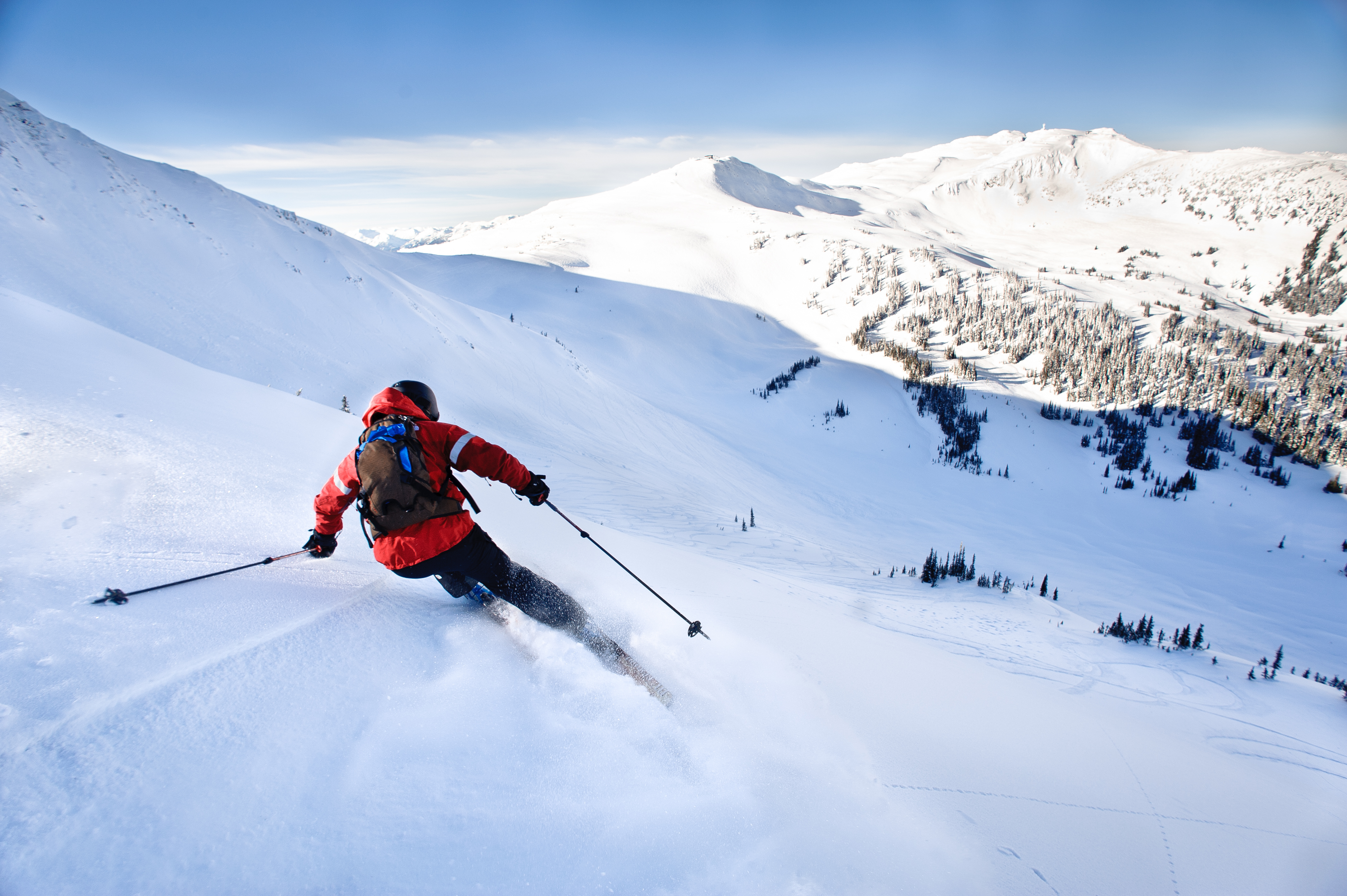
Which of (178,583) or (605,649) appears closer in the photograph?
(178,583)

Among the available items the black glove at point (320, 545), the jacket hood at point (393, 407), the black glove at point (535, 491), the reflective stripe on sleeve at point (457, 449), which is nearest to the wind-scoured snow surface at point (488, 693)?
the black glove at point (320, 545)

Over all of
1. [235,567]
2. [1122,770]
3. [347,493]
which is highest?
[347,493]

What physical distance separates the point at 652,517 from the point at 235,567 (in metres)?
6.48

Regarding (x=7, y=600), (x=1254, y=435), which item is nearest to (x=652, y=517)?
(x=7, y=600)

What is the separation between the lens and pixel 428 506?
323 cm

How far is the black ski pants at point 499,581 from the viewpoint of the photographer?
132 inches

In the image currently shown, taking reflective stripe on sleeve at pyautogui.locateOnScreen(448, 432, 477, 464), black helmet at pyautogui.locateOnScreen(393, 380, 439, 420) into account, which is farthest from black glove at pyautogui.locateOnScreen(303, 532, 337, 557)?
black helmet at pyautogui.locateOnScreen(393, 380, 439, 420)

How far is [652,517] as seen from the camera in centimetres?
926

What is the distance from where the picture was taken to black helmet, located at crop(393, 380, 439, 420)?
360 centimetres

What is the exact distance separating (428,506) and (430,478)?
0.58 ft

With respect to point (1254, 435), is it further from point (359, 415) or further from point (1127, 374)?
point (359, 415)

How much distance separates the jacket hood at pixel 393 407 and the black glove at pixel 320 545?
761 mm

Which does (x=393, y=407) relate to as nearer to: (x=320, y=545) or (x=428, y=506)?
(x=428, y=506)

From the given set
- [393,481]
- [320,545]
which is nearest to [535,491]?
[393,481]
